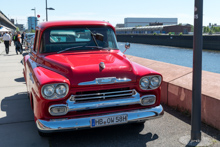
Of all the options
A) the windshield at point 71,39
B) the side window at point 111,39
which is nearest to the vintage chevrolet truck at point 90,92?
the windshield at point 71,39

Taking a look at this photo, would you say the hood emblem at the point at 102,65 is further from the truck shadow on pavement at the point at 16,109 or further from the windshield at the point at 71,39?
the truck shadow on pavement at the point at 16,109

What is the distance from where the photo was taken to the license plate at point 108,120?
3.62 meters

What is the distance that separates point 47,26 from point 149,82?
2111 millimetres

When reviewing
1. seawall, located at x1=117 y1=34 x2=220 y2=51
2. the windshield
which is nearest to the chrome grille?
the windshield

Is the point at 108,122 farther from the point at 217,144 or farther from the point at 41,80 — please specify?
the point at 217,144

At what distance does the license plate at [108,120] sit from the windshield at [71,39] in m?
1.55

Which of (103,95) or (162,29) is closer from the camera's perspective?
(103,95)

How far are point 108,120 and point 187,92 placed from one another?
1999mm

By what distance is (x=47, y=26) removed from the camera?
479 centimetres

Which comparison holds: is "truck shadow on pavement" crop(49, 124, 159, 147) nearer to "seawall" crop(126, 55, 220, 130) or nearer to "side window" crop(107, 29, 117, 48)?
"seawall" crop(126, 55, 220, 130)

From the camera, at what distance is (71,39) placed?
188 inches

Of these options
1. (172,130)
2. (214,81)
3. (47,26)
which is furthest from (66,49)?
(214,81)

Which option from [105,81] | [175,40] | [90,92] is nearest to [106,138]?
[90,92]

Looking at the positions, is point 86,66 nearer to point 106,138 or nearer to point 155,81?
point 155,81
